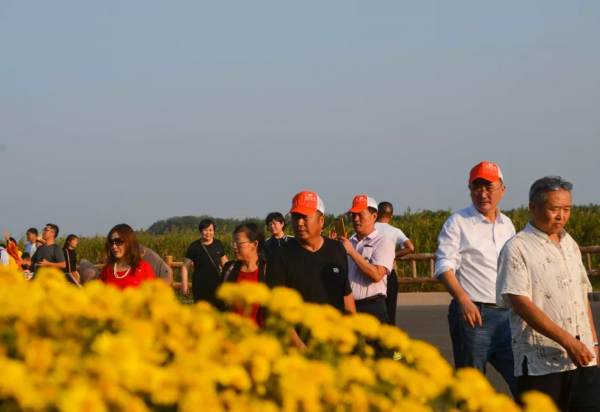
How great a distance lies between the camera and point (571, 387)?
4617mm

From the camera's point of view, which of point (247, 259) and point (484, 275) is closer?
point (484, 275)

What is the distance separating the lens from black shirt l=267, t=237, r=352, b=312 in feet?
18.1

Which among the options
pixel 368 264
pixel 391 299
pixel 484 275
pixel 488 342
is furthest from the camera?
pixel 391 299

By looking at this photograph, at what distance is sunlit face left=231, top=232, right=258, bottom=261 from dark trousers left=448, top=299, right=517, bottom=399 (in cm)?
164

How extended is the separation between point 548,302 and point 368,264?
8.79ft

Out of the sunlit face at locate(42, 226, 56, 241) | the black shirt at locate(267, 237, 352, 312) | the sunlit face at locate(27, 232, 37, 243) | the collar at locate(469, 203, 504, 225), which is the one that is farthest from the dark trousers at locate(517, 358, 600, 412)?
the sunlit face at locate(27, 232, 37, 243)

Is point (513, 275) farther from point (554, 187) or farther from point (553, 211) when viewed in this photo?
point (554, 187)

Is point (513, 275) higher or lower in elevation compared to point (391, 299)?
higher

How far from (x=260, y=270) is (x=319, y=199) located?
83 cm

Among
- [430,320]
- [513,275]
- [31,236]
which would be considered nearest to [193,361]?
[513,275]

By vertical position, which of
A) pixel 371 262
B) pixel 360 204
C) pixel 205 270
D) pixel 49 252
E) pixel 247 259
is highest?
pixel 360 204

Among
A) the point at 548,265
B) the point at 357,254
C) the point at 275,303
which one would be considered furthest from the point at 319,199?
the point at 275,303

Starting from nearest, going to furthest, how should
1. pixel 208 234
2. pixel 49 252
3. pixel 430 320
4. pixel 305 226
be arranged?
pixel 305 226
pixel 208 234
pixel 49 252
pixel 430 320

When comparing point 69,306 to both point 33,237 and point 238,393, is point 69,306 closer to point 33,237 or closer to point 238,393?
point 238,393
